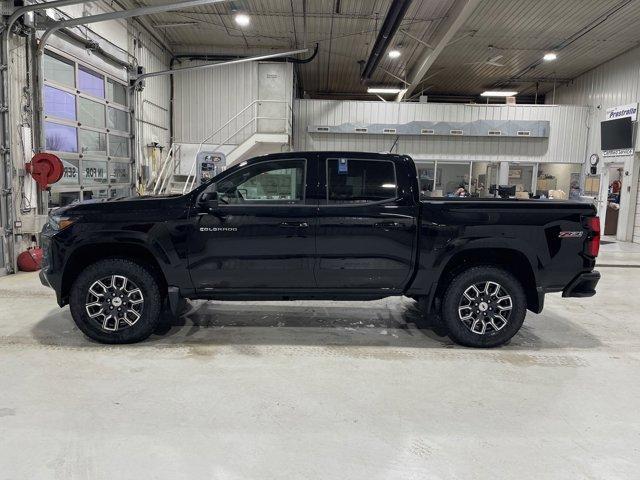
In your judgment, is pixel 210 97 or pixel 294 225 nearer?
pixel 294 225

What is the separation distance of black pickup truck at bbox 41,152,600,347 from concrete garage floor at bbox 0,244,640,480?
46 cm

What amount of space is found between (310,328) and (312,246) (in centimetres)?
107

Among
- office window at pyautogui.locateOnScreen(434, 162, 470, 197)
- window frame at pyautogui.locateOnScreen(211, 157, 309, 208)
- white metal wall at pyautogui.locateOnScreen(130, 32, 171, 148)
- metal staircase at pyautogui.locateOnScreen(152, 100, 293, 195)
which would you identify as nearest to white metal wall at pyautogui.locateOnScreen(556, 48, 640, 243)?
office window at pyautogui.locateOnScreen(434, 162, 470, 197)

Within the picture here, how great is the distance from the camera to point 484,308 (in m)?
4.34

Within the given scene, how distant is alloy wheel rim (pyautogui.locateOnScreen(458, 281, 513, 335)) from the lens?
4301 millimetres

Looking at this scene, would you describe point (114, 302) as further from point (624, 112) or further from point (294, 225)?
point (624, 112)

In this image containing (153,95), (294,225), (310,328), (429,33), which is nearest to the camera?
(294,225)

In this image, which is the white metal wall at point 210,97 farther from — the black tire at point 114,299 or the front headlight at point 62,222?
the black tire at point 114,299

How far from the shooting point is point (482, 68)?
647 inches

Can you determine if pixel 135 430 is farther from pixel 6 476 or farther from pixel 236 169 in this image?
pixel 236 169

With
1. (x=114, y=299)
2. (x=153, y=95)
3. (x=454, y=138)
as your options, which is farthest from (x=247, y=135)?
(x=114, y=299)

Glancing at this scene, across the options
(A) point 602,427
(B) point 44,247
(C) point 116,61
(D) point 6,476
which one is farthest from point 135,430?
(C) point 116,61

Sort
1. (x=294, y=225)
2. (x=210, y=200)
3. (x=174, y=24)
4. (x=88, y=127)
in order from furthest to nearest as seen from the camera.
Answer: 1. (x=174, y=24)
2. (x=88, y=127)
3. (x=294, y=225)
4. (x=210, y=200)

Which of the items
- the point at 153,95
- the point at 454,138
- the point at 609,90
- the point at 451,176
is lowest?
the point at 451,176
